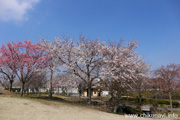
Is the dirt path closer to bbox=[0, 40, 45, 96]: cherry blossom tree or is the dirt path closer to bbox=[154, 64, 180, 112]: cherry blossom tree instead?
bbox=[0, 40, 45, 96]: cherry blossom tree

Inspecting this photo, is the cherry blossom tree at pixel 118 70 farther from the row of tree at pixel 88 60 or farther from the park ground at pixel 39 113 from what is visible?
the park ground at pixel 39 113

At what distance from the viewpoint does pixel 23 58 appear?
14859 millimetres

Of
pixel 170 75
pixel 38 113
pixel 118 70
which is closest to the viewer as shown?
pixel 38 113

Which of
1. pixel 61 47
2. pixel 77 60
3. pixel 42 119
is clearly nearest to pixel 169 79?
pixel 77 60

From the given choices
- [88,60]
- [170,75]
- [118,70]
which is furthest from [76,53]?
[170,75]

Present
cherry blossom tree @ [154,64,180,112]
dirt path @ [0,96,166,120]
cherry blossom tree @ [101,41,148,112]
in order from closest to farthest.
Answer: dirt path @ [0,96,166,120]
cherry blossom tree @ [101,41,148,112]
cherry blossom tree @ [154,64,180,112]

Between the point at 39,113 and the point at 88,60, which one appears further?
the point at 88,60

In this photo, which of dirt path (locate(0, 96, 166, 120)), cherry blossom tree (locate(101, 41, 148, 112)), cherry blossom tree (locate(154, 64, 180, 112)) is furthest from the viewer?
cherry blossom tree (locate(154, 64, 180, 112))

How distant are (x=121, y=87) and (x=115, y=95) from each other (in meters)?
1.84

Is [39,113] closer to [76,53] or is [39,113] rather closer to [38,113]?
[38,113]

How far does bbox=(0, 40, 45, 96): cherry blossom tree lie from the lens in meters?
15.0

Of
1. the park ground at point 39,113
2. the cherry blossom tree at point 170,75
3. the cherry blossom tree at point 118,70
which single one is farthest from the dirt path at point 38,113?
the cherry blossom tree at point 170,75

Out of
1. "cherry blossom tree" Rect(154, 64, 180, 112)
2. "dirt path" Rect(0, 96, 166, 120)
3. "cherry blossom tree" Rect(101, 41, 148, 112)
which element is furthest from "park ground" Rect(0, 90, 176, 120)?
"cherry blossom tree" Rect(154, 64, 180, 112)

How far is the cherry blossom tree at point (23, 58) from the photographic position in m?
15.0
